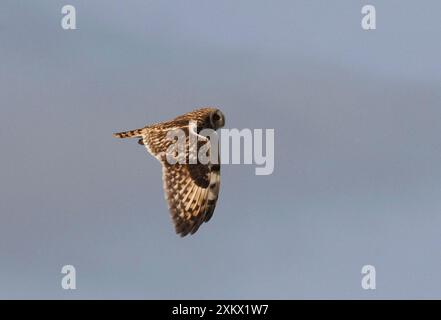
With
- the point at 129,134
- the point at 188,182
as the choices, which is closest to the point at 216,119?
the point at 129,134

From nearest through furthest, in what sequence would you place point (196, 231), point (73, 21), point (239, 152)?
point (196, 231)
point (239, 152)
point (73, 21)

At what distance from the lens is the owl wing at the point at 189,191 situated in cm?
2412

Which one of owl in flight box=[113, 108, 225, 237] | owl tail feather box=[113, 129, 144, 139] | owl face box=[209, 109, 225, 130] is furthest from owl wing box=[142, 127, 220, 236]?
owl face box=[209, 109, 225, 130]

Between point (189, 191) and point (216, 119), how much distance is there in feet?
10.9

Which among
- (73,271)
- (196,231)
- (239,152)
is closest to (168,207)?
(196,231)

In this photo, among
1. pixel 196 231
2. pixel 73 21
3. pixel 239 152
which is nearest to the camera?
pixel 196 231

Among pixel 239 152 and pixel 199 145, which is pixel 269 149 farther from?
pixel 199 145

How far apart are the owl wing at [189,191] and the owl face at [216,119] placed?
2406 millimetres

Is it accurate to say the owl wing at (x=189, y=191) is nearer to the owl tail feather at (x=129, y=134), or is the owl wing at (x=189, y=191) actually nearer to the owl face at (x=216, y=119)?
the owl tail feather at (x=129, y=134)

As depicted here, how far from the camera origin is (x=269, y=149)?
27.8 m

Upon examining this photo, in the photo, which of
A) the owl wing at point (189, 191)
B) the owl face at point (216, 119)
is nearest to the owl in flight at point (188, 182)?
the owl wing at point (189, 191)

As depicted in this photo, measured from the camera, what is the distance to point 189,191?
24391mm

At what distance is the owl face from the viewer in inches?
1073

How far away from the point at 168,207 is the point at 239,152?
2622 millimetres
